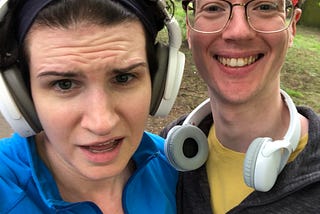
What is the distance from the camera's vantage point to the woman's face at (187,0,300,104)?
6.86 ft

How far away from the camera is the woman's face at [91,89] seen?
1432 millimetres

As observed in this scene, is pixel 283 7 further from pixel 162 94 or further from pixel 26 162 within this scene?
pixel 26 162

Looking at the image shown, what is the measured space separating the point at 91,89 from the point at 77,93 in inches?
2.2

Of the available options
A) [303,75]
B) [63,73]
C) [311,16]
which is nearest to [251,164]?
[63,73]

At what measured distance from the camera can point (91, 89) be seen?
1.48 meters

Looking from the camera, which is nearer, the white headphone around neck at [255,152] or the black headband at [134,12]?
the black headband at [134,12]

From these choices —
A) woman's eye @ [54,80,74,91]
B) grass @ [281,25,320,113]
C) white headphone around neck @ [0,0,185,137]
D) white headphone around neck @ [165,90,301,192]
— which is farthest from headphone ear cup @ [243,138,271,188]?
grass @ [281,25,320,113]

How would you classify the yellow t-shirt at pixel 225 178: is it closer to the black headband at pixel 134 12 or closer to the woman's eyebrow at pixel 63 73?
the black headband at pixel 134 12

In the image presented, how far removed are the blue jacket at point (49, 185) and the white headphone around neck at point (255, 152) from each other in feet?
0.38

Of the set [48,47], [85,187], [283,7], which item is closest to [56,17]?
[48,47]

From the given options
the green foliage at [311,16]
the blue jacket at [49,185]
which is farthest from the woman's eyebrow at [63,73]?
the green foliage at [311,16]

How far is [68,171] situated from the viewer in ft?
5.95

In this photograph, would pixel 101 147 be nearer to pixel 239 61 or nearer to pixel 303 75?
pixel 239 61

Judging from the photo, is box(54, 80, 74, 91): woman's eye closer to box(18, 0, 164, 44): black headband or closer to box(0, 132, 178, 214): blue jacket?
box(18, 0, 164, 44): black headband
